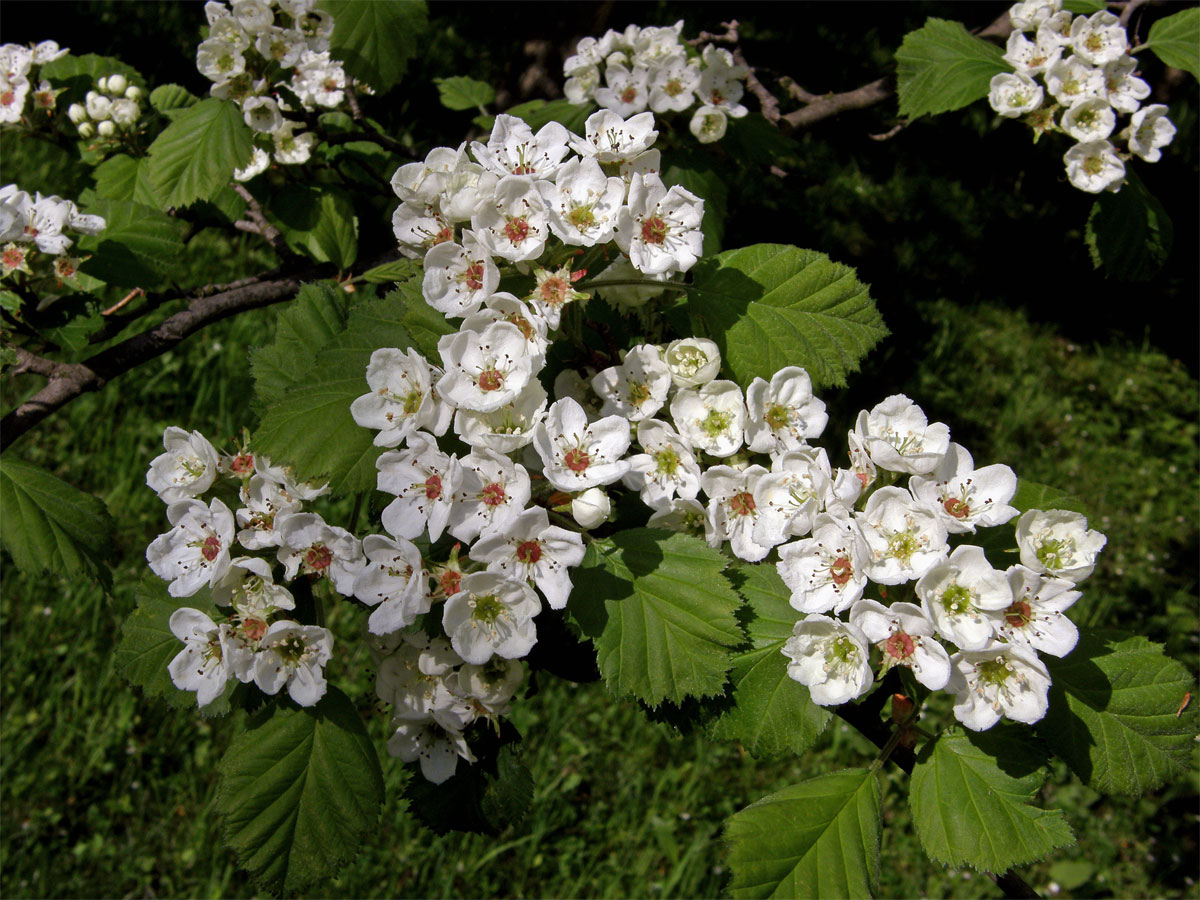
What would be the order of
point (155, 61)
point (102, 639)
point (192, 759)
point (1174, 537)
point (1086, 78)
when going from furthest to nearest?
point (155, 61) → point (1174, 537) → point (102, 639) → point (192, 759) → point (1086, 78)

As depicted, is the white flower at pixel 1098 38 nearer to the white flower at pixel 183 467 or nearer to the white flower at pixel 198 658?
the white flower at pixel 183 467

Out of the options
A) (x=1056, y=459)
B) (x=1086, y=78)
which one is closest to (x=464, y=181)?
(x=1086, y=78)

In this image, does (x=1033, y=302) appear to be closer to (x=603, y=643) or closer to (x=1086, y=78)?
(x=1086, y=78)

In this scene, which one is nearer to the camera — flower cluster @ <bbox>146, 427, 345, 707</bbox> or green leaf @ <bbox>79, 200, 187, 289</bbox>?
flower cluster @ <bbox>146, 427, 345, 707</bbox>

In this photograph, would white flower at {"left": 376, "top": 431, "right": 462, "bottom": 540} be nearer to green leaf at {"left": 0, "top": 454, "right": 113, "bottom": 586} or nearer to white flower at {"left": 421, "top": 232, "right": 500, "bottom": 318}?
white flower at {"left": 421, "top": 232, "right": 500, "bottom": 318}

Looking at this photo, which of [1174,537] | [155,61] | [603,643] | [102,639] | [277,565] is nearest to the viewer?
[603,643]

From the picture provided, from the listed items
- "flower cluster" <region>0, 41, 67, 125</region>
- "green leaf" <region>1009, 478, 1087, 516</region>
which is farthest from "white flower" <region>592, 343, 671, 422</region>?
"flower cluster" <region>0, 41, 67, 125</region>
